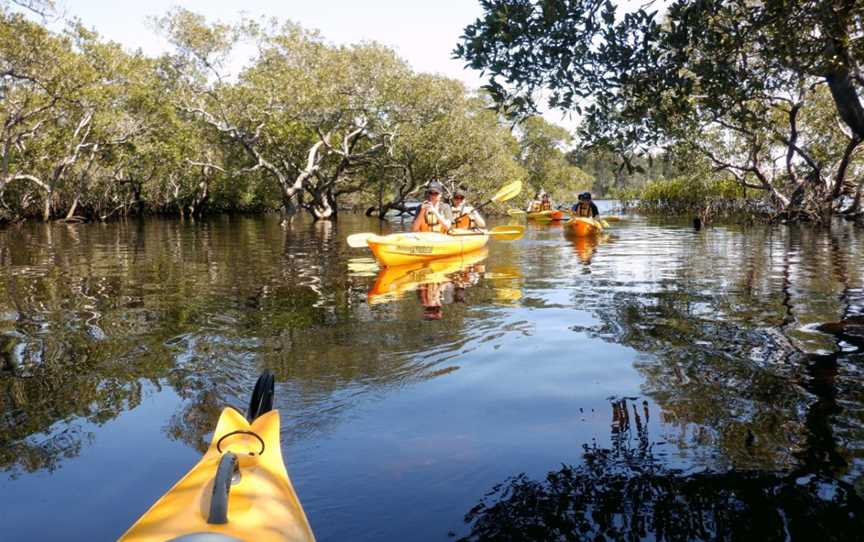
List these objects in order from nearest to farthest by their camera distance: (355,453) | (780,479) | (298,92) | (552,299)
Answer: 1. (780,479)
2. (355,453)
3. (552,299)
4. (298,92)

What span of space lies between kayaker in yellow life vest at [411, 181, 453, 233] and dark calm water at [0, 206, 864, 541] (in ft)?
8.81

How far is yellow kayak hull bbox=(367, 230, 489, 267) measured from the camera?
40.2 ft

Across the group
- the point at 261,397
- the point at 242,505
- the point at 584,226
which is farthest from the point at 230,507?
the point at 584,226

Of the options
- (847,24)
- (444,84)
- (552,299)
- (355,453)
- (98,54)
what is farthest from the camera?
(444,84)

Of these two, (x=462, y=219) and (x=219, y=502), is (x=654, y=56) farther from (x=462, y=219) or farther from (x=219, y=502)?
(x=462, y=219)

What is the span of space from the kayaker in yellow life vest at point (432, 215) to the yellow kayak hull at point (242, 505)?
10217 mm

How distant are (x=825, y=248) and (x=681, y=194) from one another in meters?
25.1

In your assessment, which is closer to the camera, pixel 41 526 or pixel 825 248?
pixel 41 526

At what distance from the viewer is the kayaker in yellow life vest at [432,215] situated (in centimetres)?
1331

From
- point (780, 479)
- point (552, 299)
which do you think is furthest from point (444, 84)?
point (780, 479)

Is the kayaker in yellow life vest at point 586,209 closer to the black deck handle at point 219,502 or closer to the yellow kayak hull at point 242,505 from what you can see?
the yellow kayak hull at point 242,505

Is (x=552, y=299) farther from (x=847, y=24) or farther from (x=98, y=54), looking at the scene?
(x=98, y=54)

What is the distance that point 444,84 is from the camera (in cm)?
3512

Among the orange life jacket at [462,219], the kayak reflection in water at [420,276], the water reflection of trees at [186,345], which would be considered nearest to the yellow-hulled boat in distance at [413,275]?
the kayak reflection in water at [420,276]
